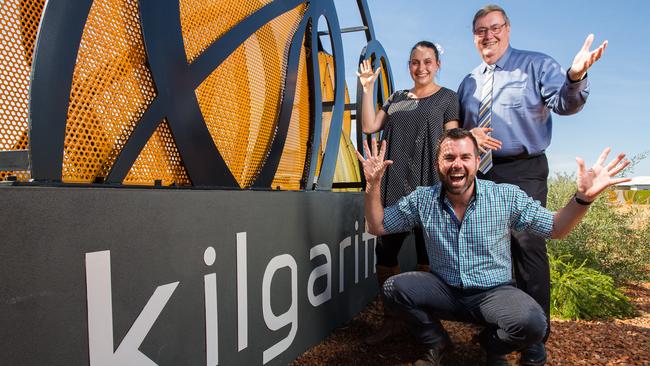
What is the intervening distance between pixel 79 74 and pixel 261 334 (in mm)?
1457

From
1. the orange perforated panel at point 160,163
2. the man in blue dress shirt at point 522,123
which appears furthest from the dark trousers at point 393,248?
the orange perforated panel at point 160,163

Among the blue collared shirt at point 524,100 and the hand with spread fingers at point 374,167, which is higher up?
the blue collared shirt at point 524,100

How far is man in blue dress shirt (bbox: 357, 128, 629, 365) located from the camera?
231cm

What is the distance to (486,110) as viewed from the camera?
2689 millimetres

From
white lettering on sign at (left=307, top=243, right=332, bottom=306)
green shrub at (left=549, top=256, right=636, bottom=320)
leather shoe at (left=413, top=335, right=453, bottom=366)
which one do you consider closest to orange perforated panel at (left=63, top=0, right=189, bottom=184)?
white lettering on sign at (left=307, top=243, right=332, bottom=306)

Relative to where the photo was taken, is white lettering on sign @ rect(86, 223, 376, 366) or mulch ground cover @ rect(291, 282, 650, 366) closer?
white lettering on sign @ rect(86, 223, 376, 366)

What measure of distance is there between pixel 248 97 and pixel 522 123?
5.08 ft

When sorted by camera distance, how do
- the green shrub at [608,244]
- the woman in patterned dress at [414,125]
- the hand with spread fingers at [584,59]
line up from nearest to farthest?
the hand with spread fingers at [584,59] < the woman in patterned dress at [414,125] < the green shrub at [608,244]

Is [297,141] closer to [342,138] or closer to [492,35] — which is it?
[492,35]

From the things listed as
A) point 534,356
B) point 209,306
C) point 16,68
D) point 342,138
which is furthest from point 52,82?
point 342,138

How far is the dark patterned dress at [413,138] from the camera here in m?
2.86

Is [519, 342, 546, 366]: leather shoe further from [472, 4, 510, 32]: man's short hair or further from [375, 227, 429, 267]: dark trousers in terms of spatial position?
[472, 4, 510, 32]: man's short hair

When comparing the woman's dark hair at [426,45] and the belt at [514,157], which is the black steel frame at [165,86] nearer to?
the woman's dark hair at [426,45]

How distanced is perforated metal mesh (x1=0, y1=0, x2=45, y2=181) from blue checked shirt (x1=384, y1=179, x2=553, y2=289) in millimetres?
1953
